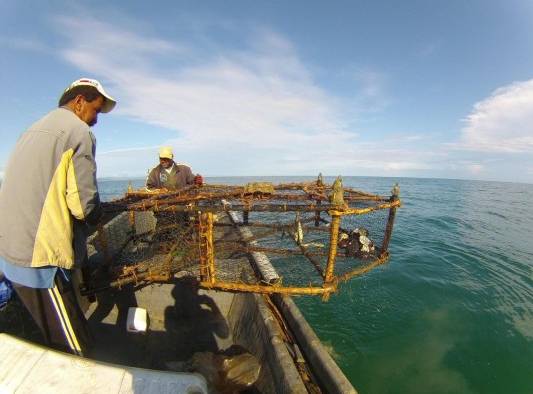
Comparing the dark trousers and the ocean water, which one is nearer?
the dark trousers

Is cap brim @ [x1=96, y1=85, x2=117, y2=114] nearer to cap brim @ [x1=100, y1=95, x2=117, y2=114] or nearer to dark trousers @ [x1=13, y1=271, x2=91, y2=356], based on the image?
cap brim @ [x1=100, y1=95, x2=117, y2=114]

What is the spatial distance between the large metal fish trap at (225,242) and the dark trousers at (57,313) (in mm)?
1239

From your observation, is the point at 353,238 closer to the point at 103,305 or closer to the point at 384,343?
the point at 384,343

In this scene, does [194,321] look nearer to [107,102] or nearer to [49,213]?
[49,213]

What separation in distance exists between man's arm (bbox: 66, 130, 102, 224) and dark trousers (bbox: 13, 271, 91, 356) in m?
0.71

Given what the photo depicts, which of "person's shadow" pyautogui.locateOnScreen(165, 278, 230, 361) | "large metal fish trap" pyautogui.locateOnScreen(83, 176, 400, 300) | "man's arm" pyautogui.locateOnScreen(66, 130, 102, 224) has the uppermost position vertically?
"man's arm" pyautogui.locateOnScreen(66, 130, 102, 224)

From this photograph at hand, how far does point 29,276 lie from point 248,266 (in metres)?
4.38

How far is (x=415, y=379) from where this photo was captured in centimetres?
653

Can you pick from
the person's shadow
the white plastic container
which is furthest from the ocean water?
the white plastic container

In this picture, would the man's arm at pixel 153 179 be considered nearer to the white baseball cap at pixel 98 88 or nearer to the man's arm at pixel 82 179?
the white baseball cap at pixel 98 88

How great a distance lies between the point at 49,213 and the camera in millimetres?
2318

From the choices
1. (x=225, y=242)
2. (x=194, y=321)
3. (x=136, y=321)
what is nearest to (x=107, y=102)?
(x=136, y=321)

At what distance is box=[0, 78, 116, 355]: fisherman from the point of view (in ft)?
7.45

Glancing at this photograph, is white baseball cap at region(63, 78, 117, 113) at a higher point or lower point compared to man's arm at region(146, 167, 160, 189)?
higher
